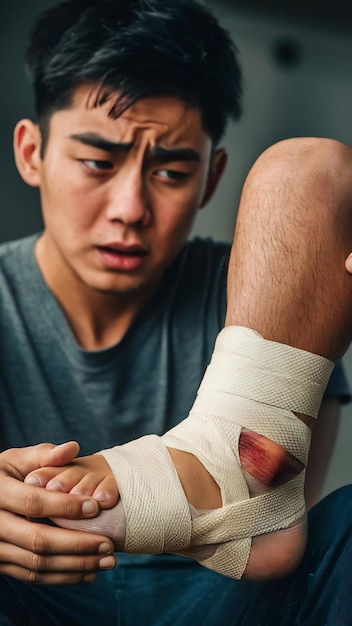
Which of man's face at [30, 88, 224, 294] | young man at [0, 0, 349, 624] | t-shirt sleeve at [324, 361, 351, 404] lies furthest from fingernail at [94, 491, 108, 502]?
t-shirt sleeve at [324, 361, 351, 404]

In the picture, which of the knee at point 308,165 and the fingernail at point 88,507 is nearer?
the fingernail at point 88,507

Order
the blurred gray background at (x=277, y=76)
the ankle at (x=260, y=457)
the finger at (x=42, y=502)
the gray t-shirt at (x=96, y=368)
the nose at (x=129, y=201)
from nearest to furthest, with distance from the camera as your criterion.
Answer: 1. the finger at (x=42, y=502)
2. the ankle at (x=260, y=457)
3. the nose at (x=129, y=201)
4. the gray t-shirt at (x=96, y=368)
5. the blurred gray background at (x=277, y=76)

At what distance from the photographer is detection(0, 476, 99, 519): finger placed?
0.85 metres

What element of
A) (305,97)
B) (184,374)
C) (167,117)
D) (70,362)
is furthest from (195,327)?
(305,97)

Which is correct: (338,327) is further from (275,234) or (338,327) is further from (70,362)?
(70,362)

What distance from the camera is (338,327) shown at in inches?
39.7

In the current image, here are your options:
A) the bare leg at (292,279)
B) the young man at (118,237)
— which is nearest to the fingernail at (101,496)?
the bare leg at (292,279)

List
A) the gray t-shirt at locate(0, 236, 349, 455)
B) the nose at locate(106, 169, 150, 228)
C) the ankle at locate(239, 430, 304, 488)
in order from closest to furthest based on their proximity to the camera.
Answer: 1. the ankle at locate(239, 430, 304, 488)
2. the nose at locate(106, 169, 150, 228)
3. the gray t-shirt at locate(0, 236, 349, 455)

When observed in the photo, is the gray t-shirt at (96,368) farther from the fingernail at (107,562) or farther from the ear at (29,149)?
the fingernail at (107,562)

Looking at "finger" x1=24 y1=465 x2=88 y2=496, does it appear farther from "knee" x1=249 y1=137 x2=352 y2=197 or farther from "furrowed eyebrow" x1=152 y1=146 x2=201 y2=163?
"furrowed eyebrow" x1=152 y1=146 x2=201 y2=163

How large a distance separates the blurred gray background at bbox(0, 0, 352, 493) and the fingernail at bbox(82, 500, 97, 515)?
61.9 inches

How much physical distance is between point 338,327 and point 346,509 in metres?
0.20

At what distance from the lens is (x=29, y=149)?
1523 mm

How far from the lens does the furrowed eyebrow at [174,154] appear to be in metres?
1.36
